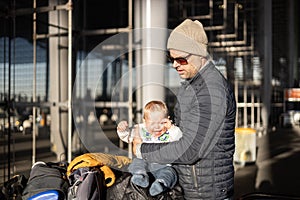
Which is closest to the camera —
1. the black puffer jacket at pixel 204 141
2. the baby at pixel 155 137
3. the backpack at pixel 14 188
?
the black puffer jacket at pixel 204 141

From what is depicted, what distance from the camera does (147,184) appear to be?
163 centimetres

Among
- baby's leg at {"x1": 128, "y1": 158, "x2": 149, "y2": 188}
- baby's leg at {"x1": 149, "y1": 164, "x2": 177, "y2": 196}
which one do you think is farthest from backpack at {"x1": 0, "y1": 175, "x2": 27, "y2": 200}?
baby's leg at {"x1": 149, "y1": 164, "x2": 177, "y2": 196}

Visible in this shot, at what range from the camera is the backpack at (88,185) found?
5.37 feet

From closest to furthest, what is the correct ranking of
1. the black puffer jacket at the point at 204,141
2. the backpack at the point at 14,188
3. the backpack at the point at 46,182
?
the black puffer jacket at the point at 204,141
the backpack at the point at 46,182
the backpack at the point at 14,188

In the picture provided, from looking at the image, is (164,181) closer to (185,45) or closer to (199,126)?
(199,126)

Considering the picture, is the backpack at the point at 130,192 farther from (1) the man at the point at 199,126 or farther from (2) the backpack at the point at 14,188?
(2) the backpack at the point at 14,188

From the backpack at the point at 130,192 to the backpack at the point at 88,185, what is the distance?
0.17ft

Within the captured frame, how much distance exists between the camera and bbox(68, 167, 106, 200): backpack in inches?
64.4

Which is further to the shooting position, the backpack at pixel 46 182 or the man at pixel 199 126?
the backpack at pixel 46 182

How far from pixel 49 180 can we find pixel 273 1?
8572 mm

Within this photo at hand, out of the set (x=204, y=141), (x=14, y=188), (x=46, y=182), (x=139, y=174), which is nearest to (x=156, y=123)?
(x=139, y=174)

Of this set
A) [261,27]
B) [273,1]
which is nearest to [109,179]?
[273,1]

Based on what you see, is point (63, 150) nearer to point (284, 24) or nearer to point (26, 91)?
point (26, 91)

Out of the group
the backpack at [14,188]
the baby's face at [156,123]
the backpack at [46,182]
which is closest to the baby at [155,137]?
the baby's face at [156,123]
